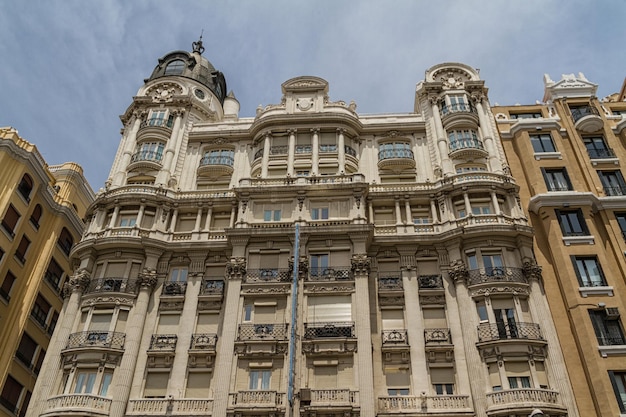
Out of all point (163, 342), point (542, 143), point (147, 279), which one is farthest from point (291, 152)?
point (542, 143)

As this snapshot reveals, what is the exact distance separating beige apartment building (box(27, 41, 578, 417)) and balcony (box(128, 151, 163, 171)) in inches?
6.3

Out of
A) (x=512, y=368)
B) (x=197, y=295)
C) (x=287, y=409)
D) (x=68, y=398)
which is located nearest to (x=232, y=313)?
(x=197, y=295)

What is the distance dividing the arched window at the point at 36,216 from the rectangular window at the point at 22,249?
155cm

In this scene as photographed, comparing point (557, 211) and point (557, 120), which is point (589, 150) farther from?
point (557, 211)

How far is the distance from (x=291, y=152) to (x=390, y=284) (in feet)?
43.6

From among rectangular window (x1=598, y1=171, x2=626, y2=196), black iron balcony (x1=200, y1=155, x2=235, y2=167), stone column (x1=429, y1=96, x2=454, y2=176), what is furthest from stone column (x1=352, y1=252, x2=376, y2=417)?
rectangular window (x1=598, y1=171, x2=626, y2=196)

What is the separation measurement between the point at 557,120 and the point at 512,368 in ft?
69.8

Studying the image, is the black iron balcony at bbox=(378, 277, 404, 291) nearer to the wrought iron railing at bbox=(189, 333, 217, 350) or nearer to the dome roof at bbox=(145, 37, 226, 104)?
the wrought iron railing at bbox=(189, 333, 217, 350)

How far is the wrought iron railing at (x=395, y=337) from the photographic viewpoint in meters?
31.5

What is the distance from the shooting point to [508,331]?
30.1 meters

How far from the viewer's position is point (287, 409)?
92.0 ft

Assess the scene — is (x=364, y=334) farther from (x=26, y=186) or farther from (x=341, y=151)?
(x=26, y=186)

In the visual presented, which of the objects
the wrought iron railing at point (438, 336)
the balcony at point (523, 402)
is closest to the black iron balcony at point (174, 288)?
the wrought iron railing at point (438, 336)

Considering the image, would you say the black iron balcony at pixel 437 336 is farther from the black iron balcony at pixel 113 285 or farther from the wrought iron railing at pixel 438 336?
the black iron balcony at pixel 113 285
